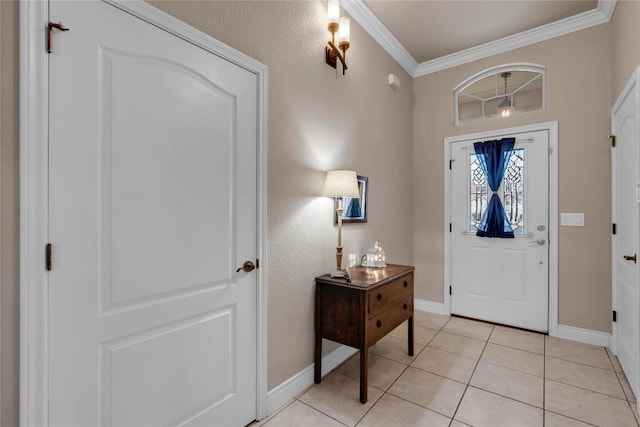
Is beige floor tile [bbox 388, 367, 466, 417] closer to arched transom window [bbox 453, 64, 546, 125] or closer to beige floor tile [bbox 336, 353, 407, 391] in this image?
beige floor tile [bbox 336, 353, 407, 391]

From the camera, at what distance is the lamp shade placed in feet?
7.14

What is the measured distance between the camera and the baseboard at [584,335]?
286cm

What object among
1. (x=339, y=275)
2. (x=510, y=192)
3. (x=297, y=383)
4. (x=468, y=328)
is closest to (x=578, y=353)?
(x=468, y=328)

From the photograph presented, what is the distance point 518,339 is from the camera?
3.04m

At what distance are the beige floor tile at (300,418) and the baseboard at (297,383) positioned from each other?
2.3 inches

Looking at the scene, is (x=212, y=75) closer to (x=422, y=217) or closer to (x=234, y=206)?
(x=234, y=206)

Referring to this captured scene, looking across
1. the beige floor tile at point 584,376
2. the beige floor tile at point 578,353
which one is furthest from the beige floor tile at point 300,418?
the beige floor tile at point 578,353

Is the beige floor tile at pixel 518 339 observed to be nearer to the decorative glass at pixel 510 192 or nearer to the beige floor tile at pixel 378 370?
the decorative glass at pixel 510 192

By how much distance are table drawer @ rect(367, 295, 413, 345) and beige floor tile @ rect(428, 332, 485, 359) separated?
54cm

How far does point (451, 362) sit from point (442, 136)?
245 cm

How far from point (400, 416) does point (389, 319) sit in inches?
24.4

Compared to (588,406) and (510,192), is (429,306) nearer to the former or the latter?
(510,192)

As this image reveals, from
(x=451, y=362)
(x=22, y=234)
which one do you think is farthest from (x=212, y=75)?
(x=451, y=362)

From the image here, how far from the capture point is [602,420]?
1.85 meters
